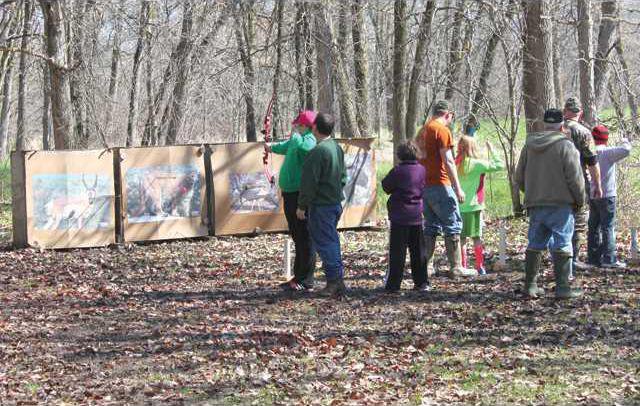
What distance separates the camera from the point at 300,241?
1082 centimetres

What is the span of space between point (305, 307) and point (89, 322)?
2.12 m

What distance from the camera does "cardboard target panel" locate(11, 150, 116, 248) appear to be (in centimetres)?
1523

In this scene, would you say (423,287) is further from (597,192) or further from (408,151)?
(597,192)

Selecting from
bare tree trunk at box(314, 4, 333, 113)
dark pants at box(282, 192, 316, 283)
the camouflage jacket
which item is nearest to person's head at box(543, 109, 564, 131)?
the camouflage jacket

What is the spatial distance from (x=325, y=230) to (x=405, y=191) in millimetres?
908

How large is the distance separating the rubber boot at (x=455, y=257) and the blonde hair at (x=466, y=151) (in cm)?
75

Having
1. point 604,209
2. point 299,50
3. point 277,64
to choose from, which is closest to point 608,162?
point 604,209

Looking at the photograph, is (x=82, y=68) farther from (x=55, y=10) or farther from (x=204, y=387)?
(x=204, y=387)

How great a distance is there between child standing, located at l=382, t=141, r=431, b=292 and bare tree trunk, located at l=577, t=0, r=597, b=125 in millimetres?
8148

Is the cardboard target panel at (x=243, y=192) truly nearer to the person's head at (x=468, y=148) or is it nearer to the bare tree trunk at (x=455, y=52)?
the bare tree trunk at (x=455, y=52)

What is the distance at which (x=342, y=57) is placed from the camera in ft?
64.1

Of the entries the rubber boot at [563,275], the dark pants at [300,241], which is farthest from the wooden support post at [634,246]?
the dark pants at [300,241]

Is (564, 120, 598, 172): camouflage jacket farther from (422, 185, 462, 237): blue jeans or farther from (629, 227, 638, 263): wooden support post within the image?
(629, 227, 638, 263): wooden support post

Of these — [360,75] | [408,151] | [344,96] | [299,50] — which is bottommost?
[408,151]
